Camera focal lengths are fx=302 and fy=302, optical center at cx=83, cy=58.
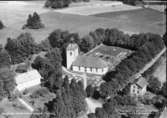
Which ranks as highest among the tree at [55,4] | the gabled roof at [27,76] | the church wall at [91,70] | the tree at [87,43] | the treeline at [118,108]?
the tree at [55,4]

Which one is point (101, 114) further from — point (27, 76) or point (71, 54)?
point (71, 54)

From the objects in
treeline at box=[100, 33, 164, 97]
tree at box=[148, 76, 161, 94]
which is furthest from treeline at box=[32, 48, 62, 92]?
tree at box=[148, 76, 161, 94]

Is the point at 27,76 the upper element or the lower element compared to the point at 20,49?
lower

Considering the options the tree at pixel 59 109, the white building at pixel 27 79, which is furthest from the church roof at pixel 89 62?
the tree at pixel 59 109

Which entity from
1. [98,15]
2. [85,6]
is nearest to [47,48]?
[98,15]

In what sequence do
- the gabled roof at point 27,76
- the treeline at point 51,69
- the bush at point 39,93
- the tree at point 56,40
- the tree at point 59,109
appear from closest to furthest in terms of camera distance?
1. the tree at point 59,109
2. the bush at point 39,93
3. the treeline at point 51,69
4. the gabled roof at point 27,76
5. the tree at point 56,40

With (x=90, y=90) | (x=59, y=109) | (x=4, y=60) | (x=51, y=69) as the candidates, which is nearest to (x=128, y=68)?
(x=90, y=90)

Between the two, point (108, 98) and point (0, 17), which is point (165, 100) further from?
point (0, 17)

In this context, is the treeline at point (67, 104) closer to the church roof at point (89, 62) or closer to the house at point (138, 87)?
the house at point (138, 87)

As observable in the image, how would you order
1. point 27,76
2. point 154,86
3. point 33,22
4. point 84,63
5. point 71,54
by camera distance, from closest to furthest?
1. point 154,86
2. point 27,76
3. point 84,63
4. point 71,54
5. point 33,22
